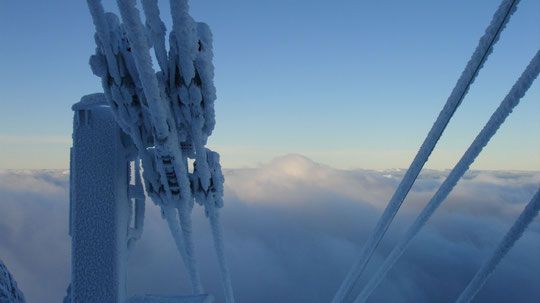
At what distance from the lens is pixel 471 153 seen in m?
4.28

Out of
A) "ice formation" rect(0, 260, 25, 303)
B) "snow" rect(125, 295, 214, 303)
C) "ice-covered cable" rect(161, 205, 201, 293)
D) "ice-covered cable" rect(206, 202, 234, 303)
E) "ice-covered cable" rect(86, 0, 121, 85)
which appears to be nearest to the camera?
"ice formation" rect(0, 260, 25, 303)

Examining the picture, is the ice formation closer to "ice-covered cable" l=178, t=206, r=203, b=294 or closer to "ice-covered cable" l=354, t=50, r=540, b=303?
"ice-covered cable" l=178, t=206, r=203, b=294

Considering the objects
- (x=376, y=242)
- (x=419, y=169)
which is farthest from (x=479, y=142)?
(x=376, y=242)

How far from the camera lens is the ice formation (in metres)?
3.16

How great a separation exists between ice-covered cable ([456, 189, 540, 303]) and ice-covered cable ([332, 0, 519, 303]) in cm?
109

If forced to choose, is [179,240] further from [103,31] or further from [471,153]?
[471,153]

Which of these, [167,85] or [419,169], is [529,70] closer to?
[419,169]

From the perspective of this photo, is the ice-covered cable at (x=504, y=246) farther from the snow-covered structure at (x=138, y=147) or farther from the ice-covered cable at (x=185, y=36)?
the ice-covered cable at (x=185, y=36)

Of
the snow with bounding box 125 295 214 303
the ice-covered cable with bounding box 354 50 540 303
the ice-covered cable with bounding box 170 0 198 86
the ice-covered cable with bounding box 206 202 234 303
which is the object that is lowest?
the snow with bounding box 125 295 214 303

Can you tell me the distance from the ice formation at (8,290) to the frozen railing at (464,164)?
393 centimetres

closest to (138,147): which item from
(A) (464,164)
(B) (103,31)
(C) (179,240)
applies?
(B) (103,31)

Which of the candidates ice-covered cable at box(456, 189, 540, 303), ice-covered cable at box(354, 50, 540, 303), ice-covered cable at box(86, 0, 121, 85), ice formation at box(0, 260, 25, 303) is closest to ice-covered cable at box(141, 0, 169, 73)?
ice-covered cable at box(86, 0, 121, 85)

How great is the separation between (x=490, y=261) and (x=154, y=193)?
174 inches

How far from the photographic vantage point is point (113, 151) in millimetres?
6367
